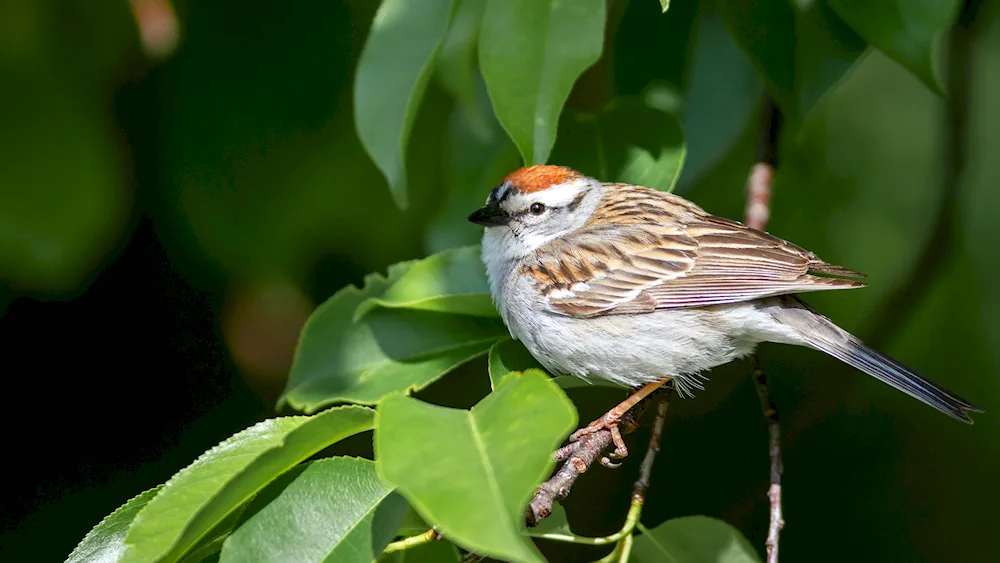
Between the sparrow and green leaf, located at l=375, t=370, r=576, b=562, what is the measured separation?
889 millimetres

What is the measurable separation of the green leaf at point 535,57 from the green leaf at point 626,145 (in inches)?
19.7

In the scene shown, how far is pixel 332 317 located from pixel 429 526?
67 cm

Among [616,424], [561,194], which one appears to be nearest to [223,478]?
[616,424]

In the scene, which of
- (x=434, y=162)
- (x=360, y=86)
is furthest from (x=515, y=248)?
(x=360, y=86)

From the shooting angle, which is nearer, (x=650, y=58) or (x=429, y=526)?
(x=429, y=526)

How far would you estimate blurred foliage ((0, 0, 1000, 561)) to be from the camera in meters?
1.91

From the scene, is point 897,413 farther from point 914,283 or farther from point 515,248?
point 515,248

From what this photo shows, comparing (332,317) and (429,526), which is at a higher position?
(332,317)

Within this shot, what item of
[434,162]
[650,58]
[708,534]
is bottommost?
[708,534]

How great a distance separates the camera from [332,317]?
2152mm

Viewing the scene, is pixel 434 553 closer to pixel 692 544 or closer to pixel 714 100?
pixel 692 544

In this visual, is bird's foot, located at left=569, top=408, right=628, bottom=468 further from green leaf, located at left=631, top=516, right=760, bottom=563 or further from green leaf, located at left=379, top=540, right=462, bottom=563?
green leaf, located at left=379, top=540, right=462, bottom=563

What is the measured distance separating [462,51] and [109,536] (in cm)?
122

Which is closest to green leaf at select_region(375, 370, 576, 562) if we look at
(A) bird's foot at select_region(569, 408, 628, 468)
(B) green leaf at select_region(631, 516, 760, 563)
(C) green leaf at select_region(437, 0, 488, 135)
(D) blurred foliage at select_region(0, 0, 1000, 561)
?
(D) blurred foliage at select_region(0, 0, 1000, 561)
